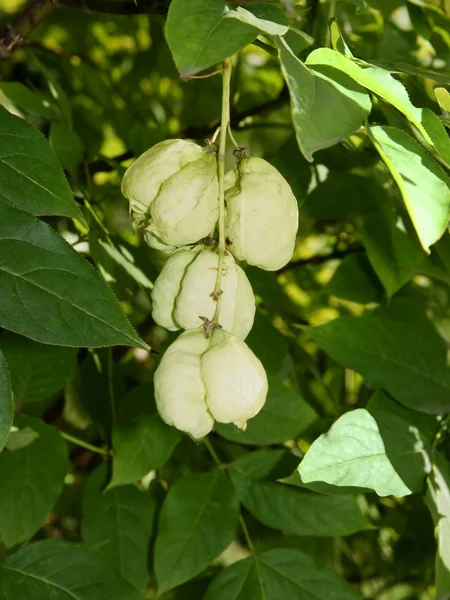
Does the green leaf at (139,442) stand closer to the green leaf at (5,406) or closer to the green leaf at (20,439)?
the green leaf at (20,439)

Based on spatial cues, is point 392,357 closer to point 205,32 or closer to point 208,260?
point 208,260

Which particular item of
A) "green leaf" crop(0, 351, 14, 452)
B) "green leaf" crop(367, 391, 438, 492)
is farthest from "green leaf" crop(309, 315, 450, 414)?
"green leaf" crop(0, 351, 14, 452)

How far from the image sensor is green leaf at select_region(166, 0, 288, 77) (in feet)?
1.46

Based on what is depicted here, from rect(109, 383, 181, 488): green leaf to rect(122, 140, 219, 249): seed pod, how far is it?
1.05 feet

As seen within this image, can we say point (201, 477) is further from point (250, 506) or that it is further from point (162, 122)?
point (162, 122)

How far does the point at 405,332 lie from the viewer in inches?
34.8

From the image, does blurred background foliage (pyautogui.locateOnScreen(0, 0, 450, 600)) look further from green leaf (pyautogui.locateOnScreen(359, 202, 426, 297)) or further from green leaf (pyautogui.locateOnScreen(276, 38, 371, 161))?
green leaf (pyautogui.locateOnScreen(276, 38, 371, 161))

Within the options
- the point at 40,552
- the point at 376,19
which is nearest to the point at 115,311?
the point at 40,552

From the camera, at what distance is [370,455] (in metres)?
0.72

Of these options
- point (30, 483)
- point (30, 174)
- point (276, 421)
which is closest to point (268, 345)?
point (276, 421)

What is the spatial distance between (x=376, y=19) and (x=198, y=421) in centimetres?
82

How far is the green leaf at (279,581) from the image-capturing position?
32.3 inches

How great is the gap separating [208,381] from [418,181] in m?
0.20

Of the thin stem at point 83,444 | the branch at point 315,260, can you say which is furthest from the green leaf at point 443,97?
the branch at point 315,260
